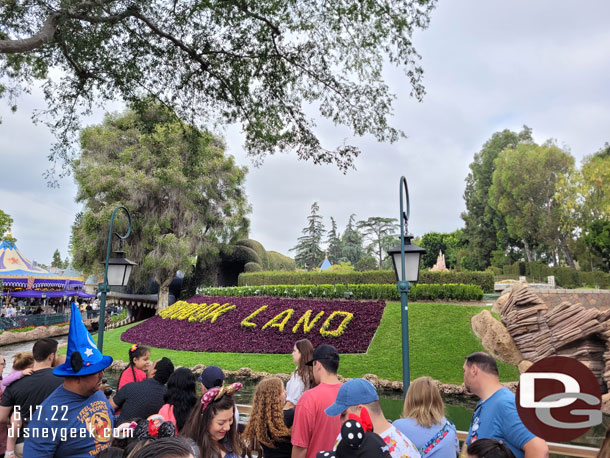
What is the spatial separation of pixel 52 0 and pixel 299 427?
6926 mm

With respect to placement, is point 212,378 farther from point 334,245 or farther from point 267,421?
point 334,245

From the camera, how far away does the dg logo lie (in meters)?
1.34

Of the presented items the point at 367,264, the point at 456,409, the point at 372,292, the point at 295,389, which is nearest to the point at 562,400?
the point at 295,389

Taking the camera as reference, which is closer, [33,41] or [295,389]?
[295,389]

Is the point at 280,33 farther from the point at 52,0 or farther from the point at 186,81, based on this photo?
the point at 52,0

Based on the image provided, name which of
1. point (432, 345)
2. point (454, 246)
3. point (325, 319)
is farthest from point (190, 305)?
point (454, 246)

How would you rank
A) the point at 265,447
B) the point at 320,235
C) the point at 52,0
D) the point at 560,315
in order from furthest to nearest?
1. the point at 320,235
2. the point at 560,315
3. the point at 52,0
4. the point at 265,447

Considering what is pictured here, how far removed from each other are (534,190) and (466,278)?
62.8 feet

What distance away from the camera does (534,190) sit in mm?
33250

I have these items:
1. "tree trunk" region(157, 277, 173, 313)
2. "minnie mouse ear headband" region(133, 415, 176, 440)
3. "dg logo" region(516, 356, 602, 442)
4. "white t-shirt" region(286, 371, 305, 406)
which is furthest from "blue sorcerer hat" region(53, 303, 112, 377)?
"tree trunk" region(157, 277, 173, 313)

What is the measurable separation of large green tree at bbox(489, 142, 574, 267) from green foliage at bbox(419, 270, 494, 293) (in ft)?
57.4

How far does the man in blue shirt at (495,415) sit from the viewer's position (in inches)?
90.7

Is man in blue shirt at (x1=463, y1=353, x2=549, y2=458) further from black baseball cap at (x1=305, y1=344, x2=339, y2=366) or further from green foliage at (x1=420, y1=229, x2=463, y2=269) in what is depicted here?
green foliage at (x1=420, y1=229, x2=463, y2=269)

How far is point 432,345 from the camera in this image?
13461 millimetres
